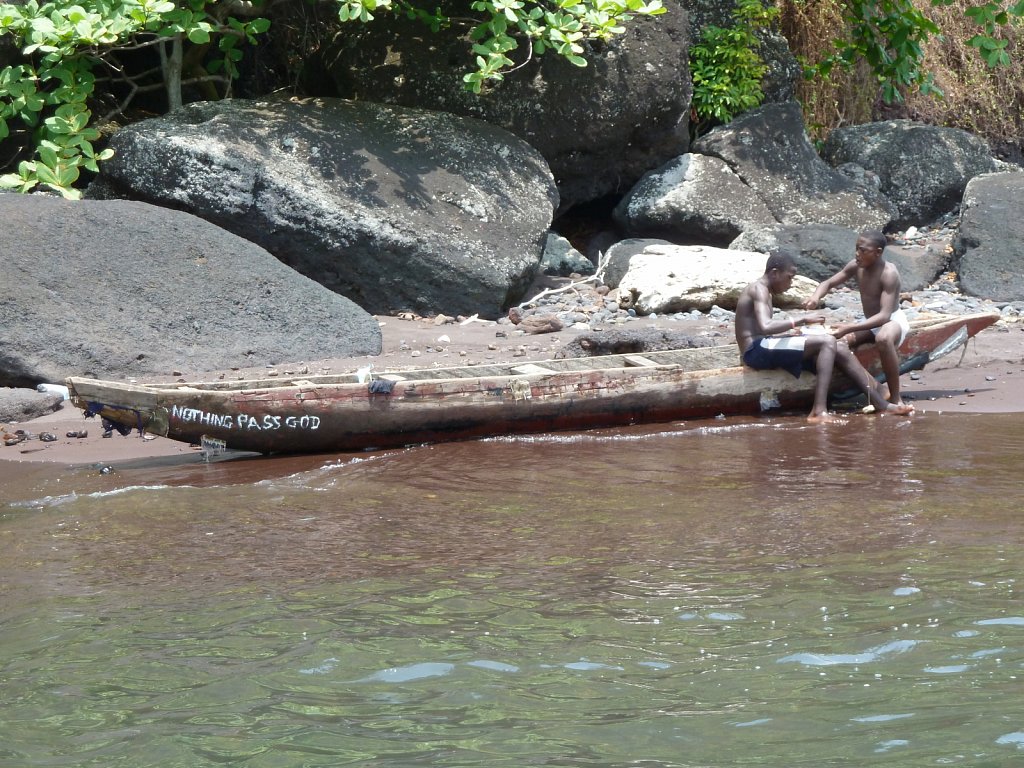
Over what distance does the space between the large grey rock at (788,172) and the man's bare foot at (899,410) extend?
5255mm

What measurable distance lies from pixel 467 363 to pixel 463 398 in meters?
1.66

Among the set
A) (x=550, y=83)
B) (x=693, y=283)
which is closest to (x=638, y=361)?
(x=693, y=283)

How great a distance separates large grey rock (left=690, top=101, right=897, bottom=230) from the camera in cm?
1266

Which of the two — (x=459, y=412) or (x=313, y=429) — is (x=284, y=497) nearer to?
(x=313, y=429)

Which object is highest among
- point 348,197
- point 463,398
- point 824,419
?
point 348,197

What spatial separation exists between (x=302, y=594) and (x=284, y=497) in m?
1.61

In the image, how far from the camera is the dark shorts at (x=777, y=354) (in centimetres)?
748

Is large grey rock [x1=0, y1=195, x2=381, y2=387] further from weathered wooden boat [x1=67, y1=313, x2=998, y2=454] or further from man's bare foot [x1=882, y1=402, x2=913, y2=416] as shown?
man's bare foot [x1=882, y1=402, x2=913, y2=416]

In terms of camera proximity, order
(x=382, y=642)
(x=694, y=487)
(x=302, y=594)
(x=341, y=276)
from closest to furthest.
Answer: (x=382, y=642) → (x=302, y=594) → (x=694, y=487) → (x=341, y=276)

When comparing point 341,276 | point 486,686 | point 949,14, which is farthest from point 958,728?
point 949,14

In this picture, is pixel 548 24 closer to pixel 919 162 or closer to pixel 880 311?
pixel 880 311

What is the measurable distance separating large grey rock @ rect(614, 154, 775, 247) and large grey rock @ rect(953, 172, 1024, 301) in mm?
1999

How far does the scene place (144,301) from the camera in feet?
28.1

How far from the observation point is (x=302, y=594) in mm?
4363
